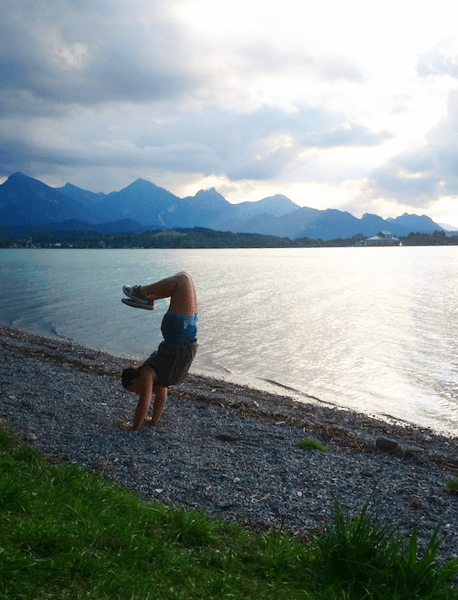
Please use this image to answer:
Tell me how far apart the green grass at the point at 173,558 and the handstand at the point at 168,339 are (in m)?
3.54

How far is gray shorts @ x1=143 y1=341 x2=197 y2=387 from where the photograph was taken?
9062mm

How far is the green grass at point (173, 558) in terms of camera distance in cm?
395

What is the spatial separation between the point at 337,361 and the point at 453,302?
3441cm

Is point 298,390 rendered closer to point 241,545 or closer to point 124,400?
point 124,400

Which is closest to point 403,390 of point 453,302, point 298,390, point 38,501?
point 298,390

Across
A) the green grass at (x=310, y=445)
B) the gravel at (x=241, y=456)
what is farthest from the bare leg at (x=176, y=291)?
the green grass at (x=310, y=445)

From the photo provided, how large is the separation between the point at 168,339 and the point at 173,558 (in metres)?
4.82

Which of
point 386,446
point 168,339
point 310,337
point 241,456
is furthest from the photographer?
point 310,337

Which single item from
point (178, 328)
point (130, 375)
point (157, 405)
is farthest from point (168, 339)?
point (157, 405)

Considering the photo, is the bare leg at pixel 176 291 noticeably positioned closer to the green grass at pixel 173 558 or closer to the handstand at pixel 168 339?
the handstand at pixel 168 339

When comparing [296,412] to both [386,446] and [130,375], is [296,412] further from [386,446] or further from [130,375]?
[130,375]

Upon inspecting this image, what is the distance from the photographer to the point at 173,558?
4.62 metres

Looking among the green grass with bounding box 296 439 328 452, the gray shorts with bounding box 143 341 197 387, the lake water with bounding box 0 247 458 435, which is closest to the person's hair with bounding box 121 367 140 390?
the gray shorts with bounding box 143 341 197 387

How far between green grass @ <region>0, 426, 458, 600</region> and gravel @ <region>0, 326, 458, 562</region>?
4.35ft
